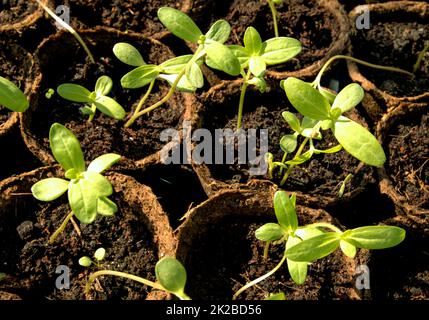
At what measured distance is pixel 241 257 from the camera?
1532 millimetres

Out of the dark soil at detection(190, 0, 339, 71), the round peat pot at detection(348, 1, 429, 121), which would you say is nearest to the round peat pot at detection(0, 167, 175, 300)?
the dark soil at detection(190, 0, 339, 71)

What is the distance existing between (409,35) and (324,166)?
75 centimetres

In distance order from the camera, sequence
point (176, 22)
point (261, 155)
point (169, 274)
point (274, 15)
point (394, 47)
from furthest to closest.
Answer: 1. point (394, 47)
2. point (274, 15)
3. point (261, 155)
4. point (176, 22)
5. point (169, 274)

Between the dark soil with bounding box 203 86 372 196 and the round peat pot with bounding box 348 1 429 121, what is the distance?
14.8 inches

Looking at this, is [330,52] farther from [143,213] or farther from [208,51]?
[143,213]

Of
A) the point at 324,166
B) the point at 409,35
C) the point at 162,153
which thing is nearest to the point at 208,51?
the point at 162,153

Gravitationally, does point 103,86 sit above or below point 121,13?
below

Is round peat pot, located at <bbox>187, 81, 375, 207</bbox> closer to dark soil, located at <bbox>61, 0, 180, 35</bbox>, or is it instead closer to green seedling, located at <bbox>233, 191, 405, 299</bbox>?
green seedling, located at <bbox>233, 191, 405, 299</bbox>

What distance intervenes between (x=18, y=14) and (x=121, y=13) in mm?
385

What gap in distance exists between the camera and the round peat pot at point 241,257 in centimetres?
147

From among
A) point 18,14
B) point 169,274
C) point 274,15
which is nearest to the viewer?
point 169,274

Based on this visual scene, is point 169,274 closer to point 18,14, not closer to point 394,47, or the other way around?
point 18,14

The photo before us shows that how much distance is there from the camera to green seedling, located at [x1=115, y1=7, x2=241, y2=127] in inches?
48.3

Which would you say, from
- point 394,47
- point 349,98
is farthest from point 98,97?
point 394,47
